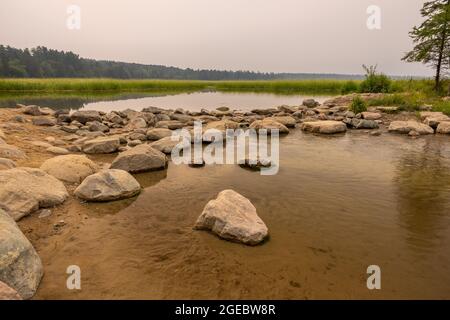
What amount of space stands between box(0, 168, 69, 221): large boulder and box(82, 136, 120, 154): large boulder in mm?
3833

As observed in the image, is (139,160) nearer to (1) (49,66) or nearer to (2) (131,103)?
(2) (131,103)

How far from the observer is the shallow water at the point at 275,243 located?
344 centimetres

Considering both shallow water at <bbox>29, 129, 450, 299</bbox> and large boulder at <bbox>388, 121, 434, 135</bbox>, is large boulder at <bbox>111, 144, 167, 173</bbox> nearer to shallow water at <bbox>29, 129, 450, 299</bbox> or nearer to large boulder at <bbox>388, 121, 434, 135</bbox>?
shallow water at <bbox>29, 129, 450, 299</bbox>

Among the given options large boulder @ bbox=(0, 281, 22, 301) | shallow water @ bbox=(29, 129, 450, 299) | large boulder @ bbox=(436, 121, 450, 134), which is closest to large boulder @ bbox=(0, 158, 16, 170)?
shallow water @ bbox=(29, 129, 450, 299)

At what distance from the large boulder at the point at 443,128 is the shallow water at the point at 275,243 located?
6.27 meters

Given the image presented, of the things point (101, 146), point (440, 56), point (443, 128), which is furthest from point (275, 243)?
point (440, 56)

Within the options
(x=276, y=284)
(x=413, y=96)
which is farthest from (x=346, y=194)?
(x=413, y=96)

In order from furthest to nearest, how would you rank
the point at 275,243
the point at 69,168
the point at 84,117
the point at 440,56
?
the point at 440,56, the point at 84,117, the point at 69,168, the point at 275,243

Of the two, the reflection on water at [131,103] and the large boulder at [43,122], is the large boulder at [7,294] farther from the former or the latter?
the reflection on water at [131,103]

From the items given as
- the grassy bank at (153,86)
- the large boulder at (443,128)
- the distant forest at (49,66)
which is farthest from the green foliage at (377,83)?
the distant forest at (49,66)

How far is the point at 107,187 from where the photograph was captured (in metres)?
5.83

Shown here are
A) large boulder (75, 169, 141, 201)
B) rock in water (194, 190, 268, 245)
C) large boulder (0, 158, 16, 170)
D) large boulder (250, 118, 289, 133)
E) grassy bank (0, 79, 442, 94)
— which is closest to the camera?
rock in water (194, 190, 268, 245)

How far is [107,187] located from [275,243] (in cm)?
344

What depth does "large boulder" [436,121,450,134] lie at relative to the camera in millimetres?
12312
